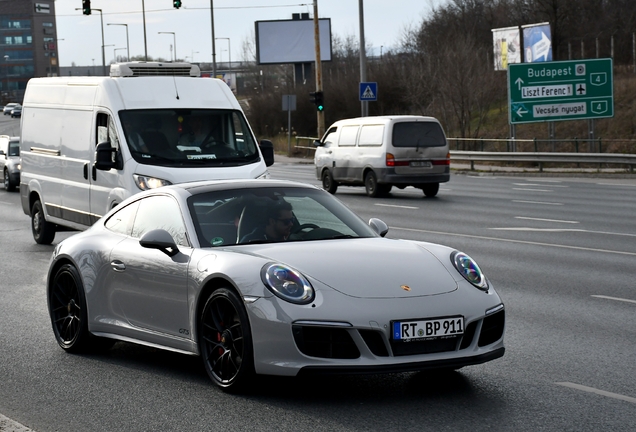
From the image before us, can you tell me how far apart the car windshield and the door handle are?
659 mm

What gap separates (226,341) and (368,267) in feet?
3.11

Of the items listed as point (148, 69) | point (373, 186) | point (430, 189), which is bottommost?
point (430, 189)

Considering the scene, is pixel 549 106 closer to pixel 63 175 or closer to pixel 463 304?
pixel 63 175

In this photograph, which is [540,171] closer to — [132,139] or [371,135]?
[371,135]

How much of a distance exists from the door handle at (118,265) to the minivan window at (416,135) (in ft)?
60.6

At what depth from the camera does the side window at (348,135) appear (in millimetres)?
27052

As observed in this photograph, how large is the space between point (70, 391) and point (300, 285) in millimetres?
1723

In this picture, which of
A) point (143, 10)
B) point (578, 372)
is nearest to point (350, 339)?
point (578, 372)

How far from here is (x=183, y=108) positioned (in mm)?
14961

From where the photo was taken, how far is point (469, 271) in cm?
663

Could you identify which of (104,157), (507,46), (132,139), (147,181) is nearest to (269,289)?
(147,181)

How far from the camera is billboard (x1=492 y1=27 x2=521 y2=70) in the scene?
2207 inches

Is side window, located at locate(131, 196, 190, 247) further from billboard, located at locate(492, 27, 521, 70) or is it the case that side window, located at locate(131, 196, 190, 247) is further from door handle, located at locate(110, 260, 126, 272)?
billboard, located at locate(492, 27, 521, 70)

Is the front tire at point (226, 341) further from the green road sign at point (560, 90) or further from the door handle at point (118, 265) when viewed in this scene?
the green road sign at point (560, 90)
